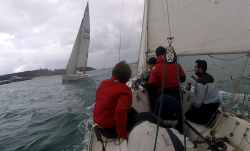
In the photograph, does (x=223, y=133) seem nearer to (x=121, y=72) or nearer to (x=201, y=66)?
(x=201, y=66)

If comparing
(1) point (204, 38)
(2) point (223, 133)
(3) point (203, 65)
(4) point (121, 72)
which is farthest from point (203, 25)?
(4) point (121, 72)

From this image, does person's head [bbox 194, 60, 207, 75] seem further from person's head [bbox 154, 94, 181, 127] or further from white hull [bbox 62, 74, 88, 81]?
white hull [bbox 62, 74, 88, 81]

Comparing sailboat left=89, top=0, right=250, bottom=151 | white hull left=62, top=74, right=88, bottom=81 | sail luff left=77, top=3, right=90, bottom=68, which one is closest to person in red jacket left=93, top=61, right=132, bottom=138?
sailboat left=89, top=0, right=250, bottom=151

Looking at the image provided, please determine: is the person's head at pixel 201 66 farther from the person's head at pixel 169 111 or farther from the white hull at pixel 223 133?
the person's head at pixel 169 111

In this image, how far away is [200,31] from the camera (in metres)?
2.99

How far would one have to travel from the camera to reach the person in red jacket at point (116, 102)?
5.38 feet

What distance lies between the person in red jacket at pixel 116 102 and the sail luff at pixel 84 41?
24.7 metres

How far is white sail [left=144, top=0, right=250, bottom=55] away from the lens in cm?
246

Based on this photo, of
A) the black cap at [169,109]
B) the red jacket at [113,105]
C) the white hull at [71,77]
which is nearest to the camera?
the black cap at [169,109]

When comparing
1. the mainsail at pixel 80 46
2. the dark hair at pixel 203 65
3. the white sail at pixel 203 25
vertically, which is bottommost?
the dark hair at pixel 203 65

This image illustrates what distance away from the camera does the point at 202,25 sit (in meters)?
2.97

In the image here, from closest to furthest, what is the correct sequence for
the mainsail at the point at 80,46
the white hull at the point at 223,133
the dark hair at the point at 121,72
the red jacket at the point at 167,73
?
1. the dark hair at the point at 121,72
2. the white hull at the point at 223,133
3. the red jacket at the point at 167,73
4. the mainsail at the point at 80,46

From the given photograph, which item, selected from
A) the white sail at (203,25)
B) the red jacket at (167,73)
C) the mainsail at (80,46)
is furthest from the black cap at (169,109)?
the mainsail at (80,46)

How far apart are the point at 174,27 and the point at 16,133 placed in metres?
5.61
